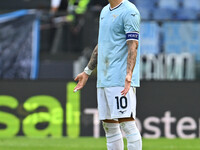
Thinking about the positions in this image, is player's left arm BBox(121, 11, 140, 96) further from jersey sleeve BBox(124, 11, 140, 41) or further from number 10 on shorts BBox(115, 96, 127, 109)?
number 10 on shorts BBox(115, 96, 127, 109)

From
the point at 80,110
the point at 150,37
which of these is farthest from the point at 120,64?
the point at 150,37

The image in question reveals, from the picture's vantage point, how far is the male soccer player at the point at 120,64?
608 centimetres

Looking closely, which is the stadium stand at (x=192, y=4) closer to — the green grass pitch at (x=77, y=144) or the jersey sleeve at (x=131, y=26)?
the green grass pitch at (x=77, y=144)

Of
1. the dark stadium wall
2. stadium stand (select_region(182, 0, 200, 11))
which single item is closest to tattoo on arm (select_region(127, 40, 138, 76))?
the dark stadium wall

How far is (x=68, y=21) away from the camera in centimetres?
1245

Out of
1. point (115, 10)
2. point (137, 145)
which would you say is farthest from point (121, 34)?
point (137, 145)

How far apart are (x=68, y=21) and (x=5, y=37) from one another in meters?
1.30

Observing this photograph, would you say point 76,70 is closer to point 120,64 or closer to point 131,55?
point 120,64

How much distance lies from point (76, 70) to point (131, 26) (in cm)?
624

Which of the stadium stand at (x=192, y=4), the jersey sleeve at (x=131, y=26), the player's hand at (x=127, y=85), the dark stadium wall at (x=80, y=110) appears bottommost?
the dark stadium wall at (x=80, y=110)

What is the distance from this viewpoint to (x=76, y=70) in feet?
40.2

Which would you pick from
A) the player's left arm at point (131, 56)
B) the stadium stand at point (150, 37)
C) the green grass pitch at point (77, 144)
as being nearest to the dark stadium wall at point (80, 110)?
the green grass pitch at point (77, 144)

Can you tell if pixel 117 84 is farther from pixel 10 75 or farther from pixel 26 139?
pixel 10 75

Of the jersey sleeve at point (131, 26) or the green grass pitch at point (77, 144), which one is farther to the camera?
the green grass pitch at point (77, 144)
